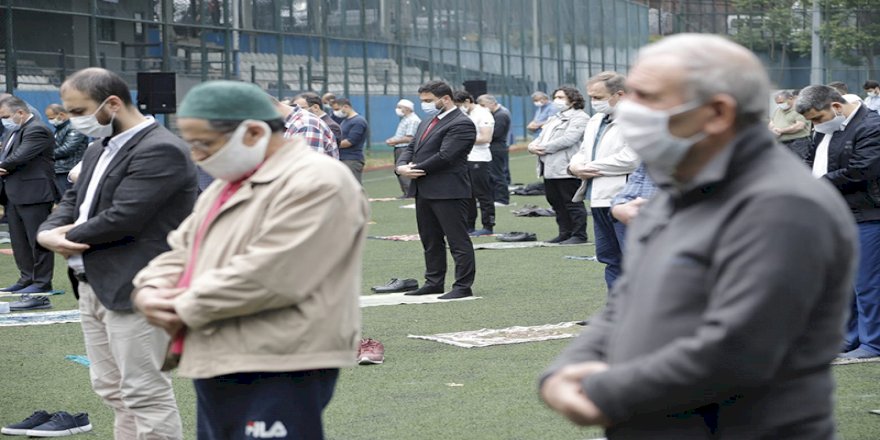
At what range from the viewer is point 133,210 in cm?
569

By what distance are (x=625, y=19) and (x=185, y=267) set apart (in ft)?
212

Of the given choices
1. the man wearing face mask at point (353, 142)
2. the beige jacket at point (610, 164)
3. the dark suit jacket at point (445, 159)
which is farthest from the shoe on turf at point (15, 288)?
the man wearing face mask at point (353, 142)

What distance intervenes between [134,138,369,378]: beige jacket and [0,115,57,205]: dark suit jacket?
10033mm

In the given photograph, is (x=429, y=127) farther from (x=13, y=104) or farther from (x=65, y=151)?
(x=13, y=104)

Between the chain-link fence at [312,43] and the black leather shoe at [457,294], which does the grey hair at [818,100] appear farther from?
the chain-link fence at [312,43]

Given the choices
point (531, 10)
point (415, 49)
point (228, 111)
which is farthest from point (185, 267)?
point (531, 10)

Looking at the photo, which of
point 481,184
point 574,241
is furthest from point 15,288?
point 481,184

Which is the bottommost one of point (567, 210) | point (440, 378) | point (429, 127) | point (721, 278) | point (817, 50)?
point (440, 378)

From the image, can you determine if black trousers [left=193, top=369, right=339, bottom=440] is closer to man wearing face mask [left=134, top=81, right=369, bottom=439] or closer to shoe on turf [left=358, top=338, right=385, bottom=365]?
man wearing face mask [left=134, top=81, right=369, bottom=439]

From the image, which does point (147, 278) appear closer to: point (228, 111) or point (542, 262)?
point (228, 111)

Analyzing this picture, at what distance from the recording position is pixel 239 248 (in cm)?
391

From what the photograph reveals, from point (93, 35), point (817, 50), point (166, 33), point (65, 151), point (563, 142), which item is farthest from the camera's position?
point (817, 50)

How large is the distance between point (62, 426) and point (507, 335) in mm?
3843

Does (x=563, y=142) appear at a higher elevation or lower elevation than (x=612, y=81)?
lower
